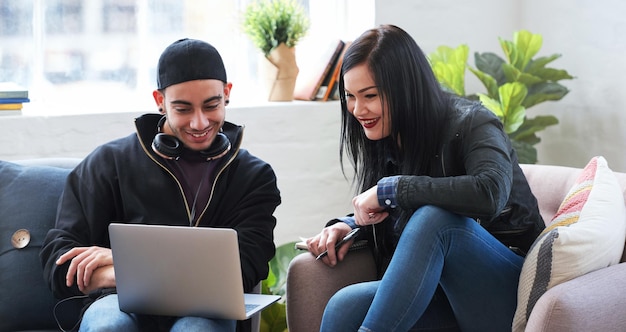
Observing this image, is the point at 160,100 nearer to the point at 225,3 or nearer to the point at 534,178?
the point at 534,178

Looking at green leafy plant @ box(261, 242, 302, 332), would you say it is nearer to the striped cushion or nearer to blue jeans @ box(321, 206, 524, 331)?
blue jeans @ box(321, 206, 524, 331)

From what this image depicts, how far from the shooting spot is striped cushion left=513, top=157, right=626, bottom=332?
1985mm

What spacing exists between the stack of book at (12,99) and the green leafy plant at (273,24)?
2.99ft

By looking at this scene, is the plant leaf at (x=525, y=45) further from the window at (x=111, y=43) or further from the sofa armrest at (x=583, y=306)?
the sofa armrest at (x=583, y=306)

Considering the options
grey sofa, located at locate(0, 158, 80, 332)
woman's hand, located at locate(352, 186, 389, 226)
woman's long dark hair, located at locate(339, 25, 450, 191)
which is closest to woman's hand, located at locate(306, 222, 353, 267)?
woman's hand, located at locate(352, 186, 389, 226)

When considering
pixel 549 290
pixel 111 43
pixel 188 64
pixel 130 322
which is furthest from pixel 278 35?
pixel 549 290

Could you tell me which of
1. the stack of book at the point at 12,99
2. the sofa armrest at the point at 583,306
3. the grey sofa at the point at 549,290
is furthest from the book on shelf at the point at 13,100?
the sofa armrest at the point at 583,306

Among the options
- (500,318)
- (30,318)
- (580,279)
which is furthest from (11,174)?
(580,279)

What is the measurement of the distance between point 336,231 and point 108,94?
164 centimetres

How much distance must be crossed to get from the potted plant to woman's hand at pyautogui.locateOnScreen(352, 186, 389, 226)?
59.8 inches

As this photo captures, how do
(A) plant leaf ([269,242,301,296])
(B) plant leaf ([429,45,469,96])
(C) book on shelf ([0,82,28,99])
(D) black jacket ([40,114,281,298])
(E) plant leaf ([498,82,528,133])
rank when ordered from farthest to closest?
(B) plant leaf ([429,45,469,96]) < (E) plant leaf ([498,82,528,133]) < (C) book on shelf ([0,82,28,99]) < (A) plant leaf ([269,242,301,296]) < (D) black jacket ([40,114,281,298])

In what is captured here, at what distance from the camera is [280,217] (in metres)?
3.65

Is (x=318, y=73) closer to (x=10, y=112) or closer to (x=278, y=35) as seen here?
(x=278, y=35)

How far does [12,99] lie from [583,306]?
84.8 inches
